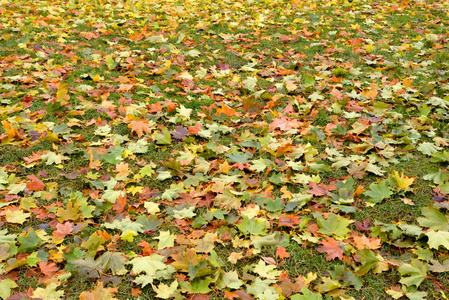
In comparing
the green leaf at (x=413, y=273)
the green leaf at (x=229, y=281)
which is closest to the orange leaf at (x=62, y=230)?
the green leaf at (x=229, y=281)

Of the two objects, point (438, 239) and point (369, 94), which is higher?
point (369, 94)

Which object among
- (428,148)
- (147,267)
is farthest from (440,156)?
(147,267)

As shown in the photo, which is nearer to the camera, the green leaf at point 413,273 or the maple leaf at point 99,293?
the maple leaf at point 99,293

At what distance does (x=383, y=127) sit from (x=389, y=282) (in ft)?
6.66

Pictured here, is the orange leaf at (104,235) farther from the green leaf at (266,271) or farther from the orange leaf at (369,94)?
the orange leaf at (369,94)

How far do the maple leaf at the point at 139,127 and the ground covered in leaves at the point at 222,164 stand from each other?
0.02m

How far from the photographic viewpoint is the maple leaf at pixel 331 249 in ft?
8.11

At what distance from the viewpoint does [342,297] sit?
221 centimetres

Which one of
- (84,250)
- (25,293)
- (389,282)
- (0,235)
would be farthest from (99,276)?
(389,282)

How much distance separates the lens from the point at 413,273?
230 centimetres

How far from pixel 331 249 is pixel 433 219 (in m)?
0.87

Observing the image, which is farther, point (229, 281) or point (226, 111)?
point (226, 111)

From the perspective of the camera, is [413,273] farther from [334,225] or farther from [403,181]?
[403,181]

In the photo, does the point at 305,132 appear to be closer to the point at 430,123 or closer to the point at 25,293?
the point at 430,123
